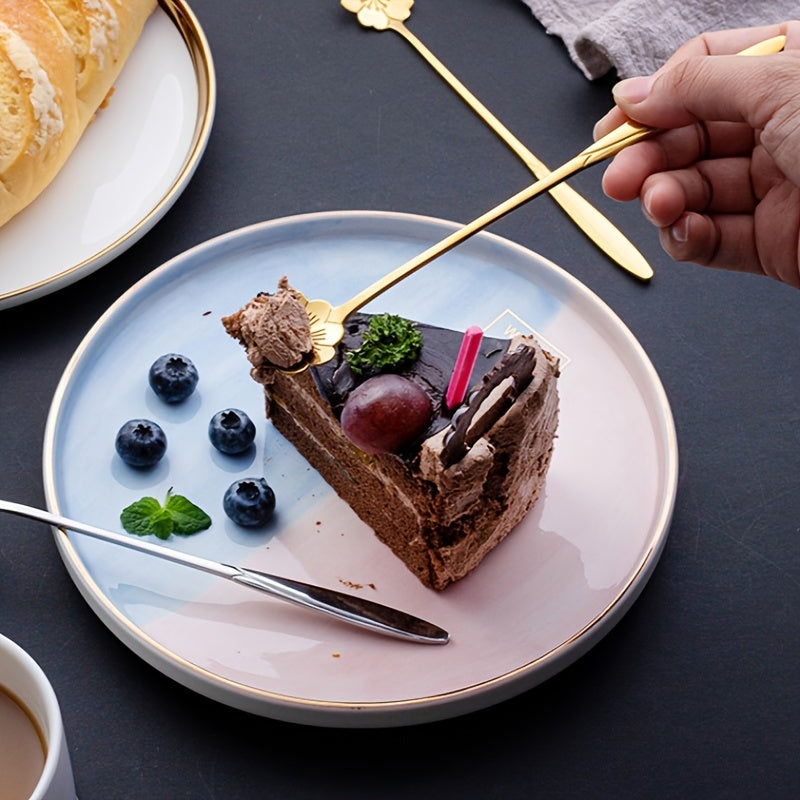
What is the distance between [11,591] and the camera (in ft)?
5.97

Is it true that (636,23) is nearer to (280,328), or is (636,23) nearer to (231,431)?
(280,328)

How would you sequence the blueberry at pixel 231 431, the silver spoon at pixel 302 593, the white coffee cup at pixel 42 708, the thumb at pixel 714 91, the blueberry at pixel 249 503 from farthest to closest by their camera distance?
the blueberry at pixel 231 431, the blueberry at pixel 249 503, the silver spoon at pixel 302 593, the thumb at pixel 714 91, the white coffee cup at pixel 42 708

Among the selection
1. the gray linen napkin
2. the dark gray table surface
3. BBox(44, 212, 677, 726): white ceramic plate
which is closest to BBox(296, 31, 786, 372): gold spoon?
BBox(44, 212, 677, 726): white ceramic plate

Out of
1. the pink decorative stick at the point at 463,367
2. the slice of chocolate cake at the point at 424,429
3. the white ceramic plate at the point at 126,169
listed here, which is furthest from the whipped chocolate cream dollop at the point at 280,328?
the white ceramic plate at the point at 126,169

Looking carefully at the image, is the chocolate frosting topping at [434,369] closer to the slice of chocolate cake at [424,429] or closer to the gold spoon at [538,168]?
the slice of chocolate cake at [424,429]

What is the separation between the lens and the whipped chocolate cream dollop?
5.86ft

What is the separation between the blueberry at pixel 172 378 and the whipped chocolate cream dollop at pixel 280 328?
0.20m

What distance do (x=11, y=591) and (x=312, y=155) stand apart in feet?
3.84

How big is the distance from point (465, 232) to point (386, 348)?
23 centimetres

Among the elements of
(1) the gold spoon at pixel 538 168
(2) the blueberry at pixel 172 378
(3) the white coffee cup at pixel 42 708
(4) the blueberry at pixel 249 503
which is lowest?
(1) the gold spoon at pixel 538 168

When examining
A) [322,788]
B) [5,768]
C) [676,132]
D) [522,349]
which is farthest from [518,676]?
[676,132]

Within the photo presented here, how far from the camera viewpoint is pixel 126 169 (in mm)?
2340

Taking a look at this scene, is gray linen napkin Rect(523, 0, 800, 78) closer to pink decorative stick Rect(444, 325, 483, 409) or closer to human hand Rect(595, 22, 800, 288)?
human hand Rect(595, 22, 800, 288)

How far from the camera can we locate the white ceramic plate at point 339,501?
168cm
